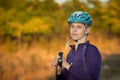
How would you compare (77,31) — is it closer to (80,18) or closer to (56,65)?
(80,18)

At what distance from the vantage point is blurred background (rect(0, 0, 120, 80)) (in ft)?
72.1

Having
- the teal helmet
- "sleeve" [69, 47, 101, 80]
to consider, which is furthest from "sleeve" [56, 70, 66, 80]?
the teal helmet

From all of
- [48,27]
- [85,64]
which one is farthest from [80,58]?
[48,27]

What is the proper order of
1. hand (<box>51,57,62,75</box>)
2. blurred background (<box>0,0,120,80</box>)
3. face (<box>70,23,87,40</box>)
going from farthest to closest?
blurred background (<box>0,0,120,80</box>) < face (<box>70,23,87,40</box>) < hand (<box>51,57,62,75</box>)

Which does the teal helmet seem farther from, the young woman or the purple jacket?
the purple jacket

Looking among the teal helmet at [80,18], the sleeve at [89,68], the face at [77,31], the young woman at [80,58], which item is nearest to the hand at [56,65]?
the young woman at [80,58]

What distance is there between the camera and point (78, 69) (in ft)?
12.3

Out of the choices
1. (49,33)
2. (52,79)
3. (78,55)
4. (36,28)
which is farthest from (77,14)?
(49,33)

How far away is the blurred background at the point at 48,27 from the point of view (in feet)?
72.1

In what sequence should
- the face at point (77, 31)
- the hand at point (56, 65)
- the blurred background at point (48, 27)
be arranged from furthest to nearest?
the blurred background at point (48, 27)
the face at point (77, 31)
the hand at point (56, 65)

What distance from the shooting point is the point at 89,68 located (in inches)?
146

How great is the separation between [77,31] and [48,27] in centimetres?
2062

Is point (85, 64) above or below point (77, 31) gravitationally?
below

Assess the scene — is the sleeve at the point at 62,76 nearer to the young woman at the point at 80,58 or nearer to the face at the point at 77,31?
the young woman at the point at 80,58
